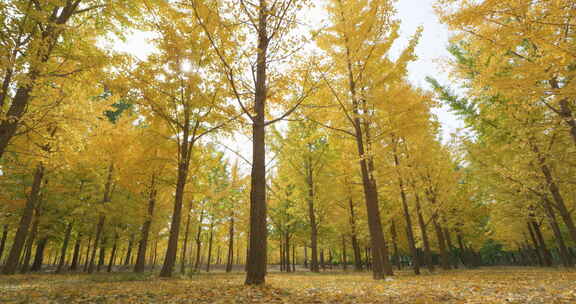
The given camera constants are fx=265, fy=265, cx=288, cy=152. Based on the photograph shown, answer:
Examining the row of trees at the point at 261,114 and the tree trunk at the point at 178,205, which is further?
the tree trunk at the point at 178,205

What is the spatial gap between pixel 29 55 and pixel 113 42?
405 cm

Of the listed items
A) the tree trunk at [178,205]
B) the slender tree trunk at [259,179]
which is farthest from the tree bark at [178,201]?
the slender tree trunk at [259,179]

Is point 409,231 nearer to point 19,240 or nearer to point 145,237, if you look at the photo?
point 145,237

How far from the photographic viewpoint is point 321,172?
16531 mm

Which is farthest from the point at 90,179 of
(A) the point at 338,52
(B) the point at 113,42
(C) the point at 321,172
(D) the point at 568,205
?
(D) the point at 568,205

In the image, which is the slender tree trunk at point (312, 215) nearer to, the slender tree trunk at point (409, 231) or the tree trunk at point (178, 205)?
the slender tree trunk at point (409, 231)

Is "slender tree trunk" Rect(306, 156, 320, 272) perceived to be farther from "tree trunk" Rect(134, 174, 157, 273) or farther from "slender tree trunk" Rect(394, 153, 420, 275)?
"tree trunk" Rect(134, 174, 157, 273)

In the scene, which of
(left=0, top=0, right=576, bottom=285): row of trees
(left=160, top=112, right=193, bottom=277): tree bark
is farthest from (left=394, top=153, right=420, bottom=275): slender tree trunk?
(left=160, top=112, right=193, bottom=277): tree bark

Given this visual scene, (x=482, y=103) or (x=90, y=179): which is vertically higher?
(x=482, y=103)

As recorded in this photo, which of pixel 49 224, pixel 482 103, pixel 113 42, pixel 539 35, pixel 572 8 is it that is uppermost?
pixel 113 42

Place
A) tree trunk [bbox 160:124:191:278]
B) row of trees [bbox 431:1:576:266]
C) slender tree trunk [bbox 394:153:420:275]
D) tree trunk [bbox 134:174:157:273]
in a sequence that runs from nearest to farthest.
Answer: row of trees [bbox 431:1:576:266]
tree trunk [bbox 160:124:191:278]
slender tree trunk [bbox 394:153:420:275]
tree trunk [bbox 134:174:157:273]

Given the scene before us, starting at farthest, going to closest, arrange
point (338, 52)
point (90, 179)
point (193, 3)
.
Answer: point (90, 179) → point (338, 52) → point (193, 3)

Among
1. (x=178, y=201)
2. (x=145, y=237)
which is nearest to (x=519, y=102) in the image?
(x=178, y=201)

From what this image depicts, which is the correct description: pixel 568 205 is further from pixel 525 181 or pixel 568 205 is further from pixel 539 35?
pixel 539 35
